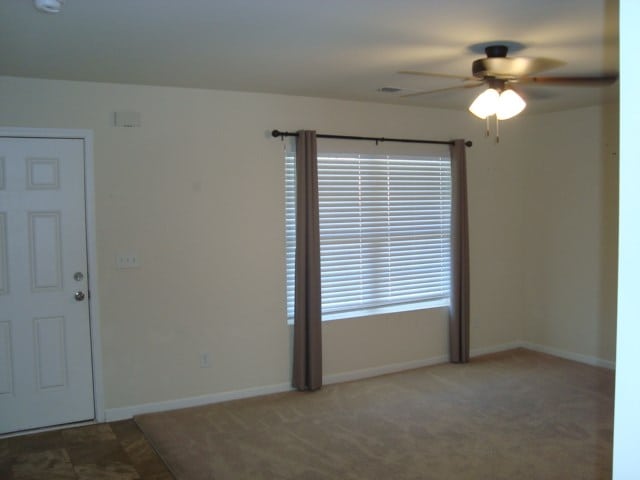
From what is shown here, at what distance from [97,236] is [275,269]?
1.52m

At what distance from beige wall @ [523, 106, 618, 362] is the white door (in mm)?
4764

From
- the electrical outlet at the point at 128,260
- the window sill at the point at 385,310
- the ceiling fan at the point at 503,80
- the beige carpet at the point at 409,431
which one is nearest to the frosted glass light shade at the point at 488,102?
the ceiling fan at the point at 503,80

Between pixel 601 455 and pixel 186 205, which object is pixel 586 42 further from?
pixel 186 205

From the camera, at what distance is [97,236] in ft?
14.3

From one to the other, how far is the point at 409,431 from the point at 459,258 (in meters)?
2.24

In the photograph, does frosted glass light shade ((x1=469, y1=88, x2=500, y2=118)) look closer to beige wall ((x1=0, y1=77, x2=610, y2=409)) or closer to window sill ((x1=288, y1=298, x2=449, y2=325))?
beige wall ((x1=0, y1=77, x2=610, y2=409))

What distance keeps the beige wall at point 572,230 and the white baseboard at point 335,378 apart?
67 millimetres

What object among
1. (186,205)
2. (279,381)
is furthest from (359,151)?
(279,381)

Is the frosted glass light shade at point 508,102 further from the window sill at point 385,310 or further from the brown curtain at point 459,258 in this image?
the window sill at point 385,310

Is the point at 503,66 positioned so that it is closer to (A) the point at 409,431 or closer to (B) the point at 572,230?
(A) the point at 409,431

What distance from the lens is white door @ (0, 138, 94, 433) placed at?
13.5ft

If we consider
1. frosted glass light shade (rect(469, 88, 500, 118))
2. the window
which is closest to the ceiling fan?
frosted glass light shade (rect(469, 88, 500, 118))

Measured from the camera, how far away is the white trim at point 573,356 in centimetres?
563

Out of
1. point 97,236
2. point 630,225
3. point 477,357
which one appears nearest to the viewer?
point 630,225
